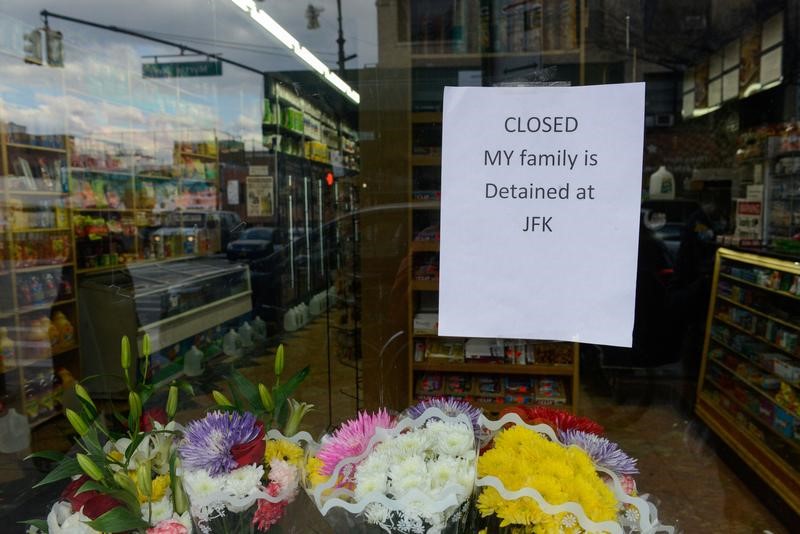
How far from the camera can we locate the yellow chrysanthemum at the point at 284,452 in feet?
2.95

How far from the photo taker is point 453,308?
0.99m

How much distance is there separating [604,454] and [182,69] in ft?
14.9

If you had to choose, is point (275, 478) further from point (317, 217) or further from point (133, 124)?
point (133, 124)

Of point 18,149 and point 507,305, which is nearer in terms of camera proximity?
point 507,305

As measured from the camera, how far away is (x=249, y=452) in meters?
0.84

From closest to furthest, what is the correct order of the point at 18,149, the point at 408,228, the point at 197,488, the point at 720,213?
1. the point at 197,488
2. the point at 408,228
3. the point at 18,149
4. the point at 720,213

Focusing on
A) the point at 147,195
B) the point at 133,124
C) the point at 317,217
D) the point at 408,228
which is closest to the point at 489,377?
the point at 408,228

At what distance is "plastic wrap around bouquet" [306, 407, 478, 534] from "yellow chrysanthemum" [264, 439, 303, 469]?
4cm

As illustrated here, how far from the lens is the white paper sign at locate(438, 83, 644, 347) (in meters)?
0.93

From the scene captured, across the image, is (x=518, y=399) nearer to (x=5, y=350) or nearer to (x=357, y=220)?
(x=357, y=220)

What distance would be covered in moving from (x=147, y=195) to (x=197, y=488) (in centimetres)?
397

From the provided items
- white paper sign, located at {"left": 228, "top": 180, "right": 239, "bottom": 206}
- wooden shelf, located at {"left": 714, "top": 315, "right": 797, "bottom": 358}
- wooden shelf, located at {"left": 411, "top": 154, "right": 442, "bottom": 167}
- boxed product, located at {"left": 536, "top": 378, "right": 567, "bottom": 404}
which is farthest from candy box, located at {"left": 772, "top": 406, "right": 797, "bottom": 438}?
white paper sign, located at {"left": 228, "top": 180, "right": 239, "bottom": 206}

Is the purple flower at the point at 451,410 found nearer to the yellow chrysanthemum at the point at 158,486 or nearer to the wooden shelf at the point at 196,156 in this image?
the yellow chrysanthemum at the point at 158,486

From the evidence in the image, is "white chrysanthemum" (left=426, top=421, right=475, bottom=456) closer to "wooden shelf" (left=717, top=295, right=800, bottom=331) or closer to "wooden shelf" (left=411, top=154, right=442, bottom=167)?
"wooden shelf" (left=411, top=154, right=442, bottom=167)
